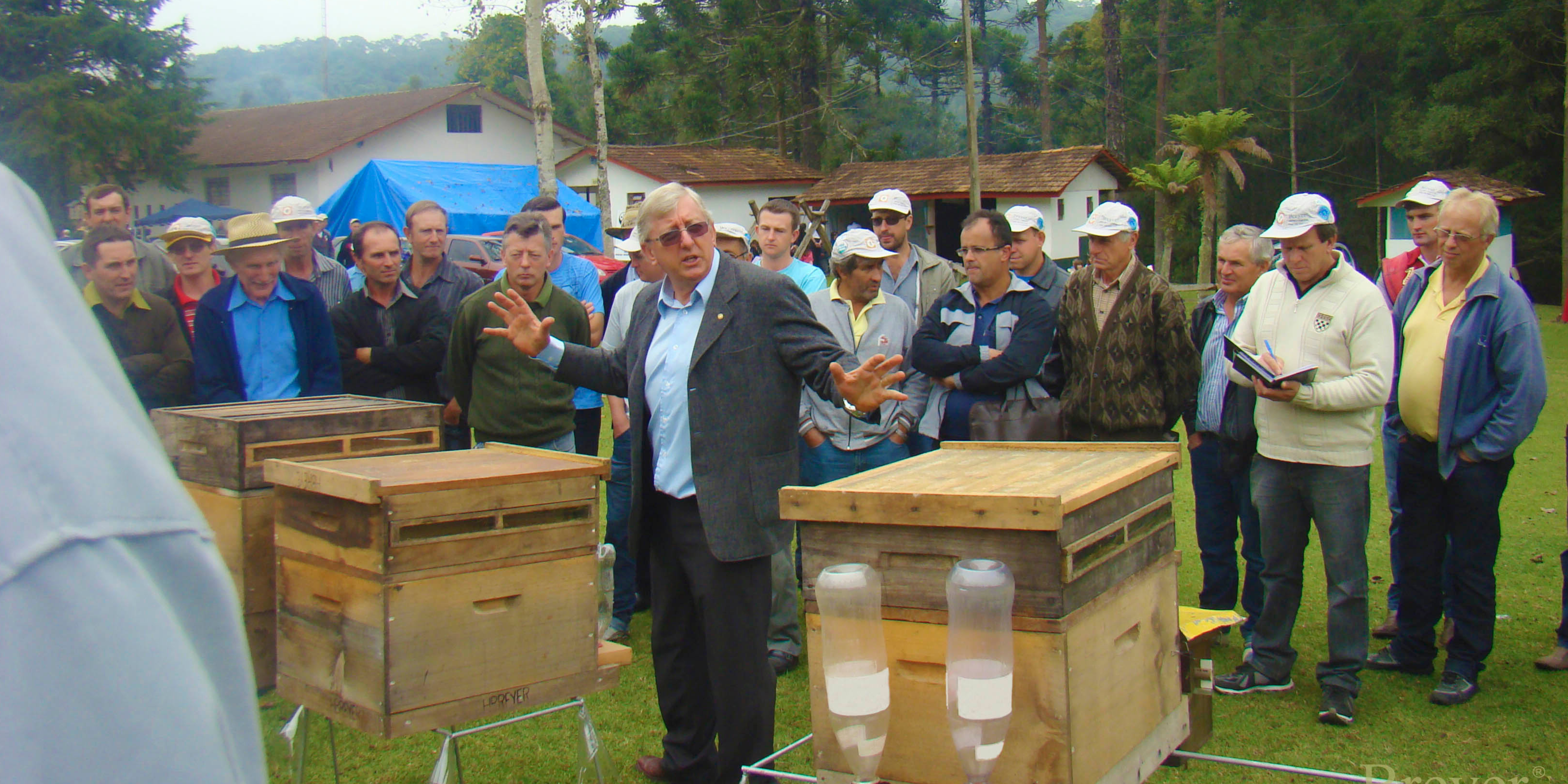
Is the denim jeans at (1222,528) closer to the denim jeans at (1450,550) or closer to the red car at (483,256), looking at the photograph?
the denim jeans at (1450,550)

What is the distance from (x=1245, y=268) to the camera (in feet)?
18.4

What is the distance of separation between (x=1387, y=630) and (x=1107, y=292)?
221cm

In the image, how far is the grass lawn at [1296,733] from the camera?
4.18 m

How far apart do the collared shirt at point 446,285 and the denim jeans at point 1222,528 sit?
3783 millimetres

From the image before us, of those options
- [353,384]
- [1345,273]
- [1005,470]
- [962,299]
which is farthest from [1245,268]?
[353,384]

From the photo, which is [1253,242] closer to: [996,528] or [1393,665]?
[1393,665]

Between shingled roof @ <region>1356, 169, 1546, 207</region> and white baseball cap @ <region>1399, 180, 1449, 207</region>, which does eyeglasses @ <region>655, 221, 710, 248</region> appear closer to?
white baseball cap @ <region>1399, 180, 1449, 207</region>

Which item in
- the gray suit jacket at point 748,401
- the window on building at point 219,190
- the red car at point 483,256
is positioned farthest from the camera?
the window on building at point 219,190

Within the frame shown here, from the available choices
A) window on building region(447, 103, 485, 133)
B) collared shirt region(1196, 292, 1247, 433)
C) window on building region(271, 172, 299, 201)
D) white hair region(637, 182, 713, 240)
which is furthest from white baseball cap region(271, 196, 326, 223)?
window on building region(447, 103, 485, 133)

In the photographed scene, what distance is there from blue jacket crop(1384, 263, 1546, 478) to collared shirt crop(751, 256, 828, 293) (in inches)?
117

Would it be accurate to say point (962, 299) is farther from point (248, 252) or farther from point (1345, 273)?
point (248, 252)

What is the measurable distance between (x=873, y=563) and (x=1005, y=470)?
0.56 metres

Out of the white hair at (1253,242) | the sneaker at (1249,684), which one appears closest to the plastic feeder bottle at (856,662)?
the sneaker at (1249,684)

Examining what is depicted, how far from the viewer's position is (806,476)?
→ 5871mm
